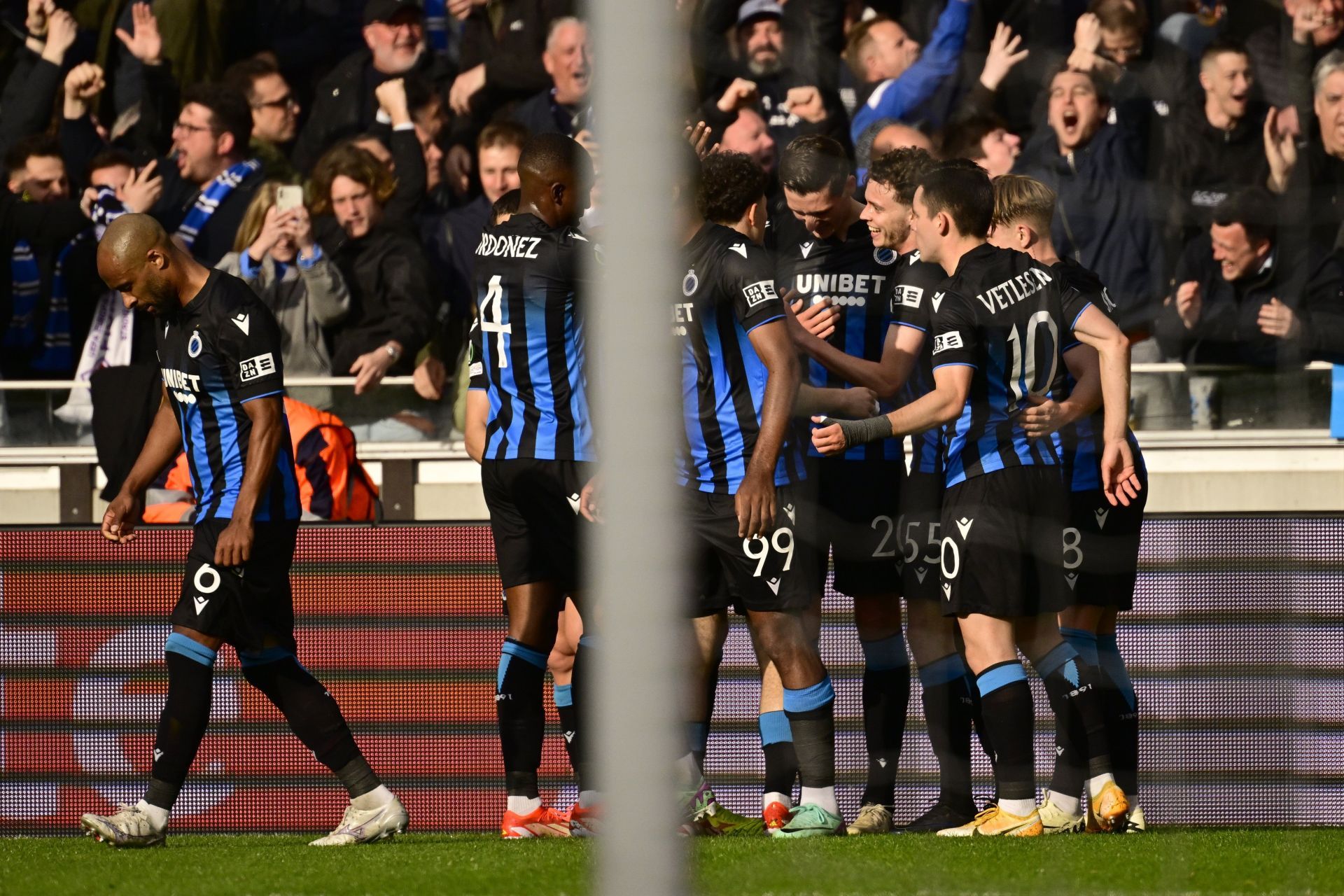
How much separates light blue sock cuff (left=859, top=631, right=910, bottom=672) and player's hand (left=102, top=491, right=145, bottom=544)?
76.2 inches

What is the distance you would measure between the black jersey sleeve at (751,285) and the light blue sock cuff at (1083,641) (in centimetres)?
122

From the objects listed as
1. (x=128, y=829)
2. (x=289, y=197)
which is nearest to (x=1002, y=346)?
(x=128, y=829)

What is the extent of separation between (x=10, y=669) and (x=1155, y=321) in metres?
3.61

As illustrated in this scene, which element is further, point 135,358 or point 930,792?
point 135,358

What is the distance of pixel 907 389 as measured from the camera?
490cm

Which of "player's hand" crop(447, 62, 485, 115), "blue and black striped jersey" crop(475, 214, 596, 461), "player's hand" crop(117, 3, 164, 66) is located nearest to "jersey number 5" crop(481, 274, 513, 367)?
"blue and black striped jersey" crop(475, 214, 596, 461)

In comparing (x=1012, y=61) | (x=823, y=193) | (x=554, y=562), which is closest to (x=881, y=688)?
(x=554, y=562)

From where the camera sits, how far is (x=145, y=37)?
A: 23.8 ft

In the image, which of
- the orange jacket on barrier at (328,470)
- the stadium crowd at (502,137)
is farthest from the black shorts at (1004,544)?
the orange jacket on barrier at (328,470)

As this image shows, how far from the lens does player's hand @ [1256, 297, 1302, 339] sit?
197 inches

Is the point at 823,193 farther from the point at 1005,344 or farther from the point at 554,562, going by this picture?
the point at 554,562

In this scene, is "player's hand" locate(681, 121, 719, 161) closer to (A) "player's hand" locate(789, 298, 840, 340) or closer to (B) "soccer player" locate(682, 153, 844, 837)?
(B) "soccer player" locate(682, 153, 844, 837)

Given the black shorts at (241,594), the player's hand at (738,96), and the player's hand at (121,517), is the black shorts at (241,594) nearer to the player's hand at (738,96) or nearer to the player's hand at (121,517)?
the player's hand at (121,517)

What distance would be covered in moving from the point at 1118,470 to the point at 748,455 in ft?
2.90
